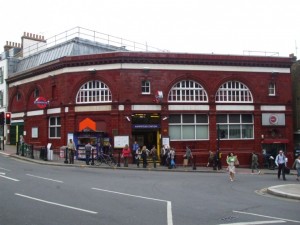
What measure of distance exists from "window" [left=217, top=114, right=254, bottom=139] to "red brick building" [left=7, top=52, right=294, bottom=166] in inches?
3.5

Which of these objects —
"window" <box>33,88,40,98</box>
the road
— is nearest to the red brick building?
"window" <box>33,88,40,98</box>

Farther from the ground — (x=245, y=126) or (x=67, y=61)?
(x=67, y=61)

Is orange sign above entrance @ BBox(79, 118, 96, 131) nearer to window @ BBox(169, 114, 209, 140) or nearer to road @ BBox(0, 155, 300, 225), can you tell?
window @ BBox(169, 114, 209, 140)

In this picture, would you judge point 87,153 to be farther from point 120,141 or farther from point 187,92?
point 187,92

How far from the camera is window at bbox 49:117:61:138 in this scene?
35625 millimetres

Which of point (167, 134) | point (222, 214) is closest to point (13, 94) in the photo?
point (167, 134)

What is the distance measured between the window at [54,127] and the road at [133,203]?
15.6 metres

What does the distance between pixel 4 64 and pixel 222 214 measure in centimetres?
3910

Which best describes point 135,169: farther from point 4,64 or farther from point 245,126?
point 4,64

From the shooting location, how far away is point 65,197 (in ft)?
46.0

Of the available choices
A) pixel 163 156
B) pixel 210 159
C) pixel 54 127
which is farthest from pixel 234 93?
pixel 54 127

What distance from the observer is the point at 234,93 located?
35.4 m

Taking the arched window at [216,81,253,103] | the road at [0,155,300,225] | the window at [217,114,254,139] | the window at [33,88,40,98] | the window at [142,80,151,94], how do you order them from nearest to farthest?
the road at [0,155,300,225] → the window at [142,80,151,94] → the window at [217,114,254,139] → the arched window at [216,81,253,103] → the window at [33,88,40,98]

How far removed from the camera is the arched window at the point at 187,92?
34094 millimetres
